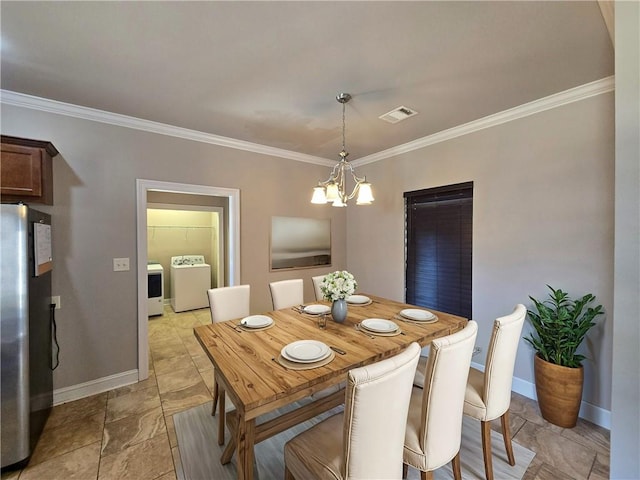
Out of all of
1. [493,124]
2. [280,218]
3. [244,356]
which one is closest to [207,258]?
[280,218]

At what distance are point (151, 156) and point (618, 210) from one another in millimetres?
3515

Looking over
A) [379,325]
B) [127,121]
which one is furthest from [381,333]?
[127,121]

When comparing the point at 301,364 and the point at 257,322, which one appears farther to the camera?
the point at 257,322

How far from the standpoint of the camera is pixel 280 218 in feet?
12.3

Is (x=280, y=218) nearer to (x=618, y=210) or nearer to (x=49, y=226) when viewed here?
(x=49, y=226)

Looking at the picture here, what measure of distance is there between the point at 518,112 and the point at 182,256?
637 centimetres

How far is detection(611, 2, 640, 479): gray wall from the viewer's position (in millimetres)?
934

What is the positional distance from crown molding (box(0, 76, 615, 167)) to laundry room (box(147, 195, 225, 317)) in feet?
6.47

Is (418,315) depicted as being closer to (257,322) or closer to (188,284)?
(257,322)

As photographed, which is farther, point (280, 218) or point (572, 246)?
point (280, 218)

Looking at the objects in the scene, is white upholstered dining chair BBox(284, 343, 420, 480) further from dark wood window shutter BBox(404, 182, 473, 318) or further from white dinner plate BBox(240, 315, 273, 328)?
dark wood window shutter BBox(404, 182, 473, 318)

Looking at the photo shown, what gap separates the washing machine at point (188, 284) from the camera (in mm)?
5328

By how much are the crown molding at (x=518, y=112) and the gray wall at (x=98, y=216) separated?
2.48 meters

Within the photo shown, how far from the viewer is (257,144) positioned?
344cm
